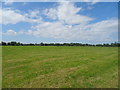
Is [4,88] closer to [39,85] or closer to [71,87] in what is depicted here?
[39,85]

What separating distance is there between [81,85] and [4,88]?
3.31 m

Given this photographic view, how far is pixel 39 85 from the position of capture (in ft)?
16.7

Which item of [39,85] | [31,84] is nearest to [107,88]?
[39,85]

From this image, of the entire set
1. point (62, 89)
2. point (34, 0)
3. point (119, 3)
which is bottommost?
point (62, 89)

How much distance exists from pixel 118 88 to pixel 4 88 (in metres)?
4.76

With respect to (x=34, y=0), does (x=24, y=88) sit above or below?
below

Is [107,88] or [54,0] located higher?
[54,0]

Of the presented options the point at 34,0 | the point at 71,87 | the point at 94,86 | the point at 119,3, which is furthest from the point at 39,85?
the point at 119,3

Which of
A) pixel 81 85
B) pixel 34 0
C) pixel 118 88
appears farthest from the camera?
pixel 34 0

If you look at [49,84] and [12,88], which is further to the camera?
[49,84]

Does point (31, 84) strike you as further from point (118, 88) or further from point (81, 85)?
point (118, 88)

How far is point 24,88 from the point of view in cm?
473

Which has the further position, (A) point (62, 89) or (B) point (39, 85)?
(B) point (39, 85)

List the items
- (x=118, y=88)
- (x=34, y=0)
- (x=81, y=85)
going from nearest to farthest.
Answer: (x=118, y=88) < (x=81, y=85) < (x=34, y=0)
